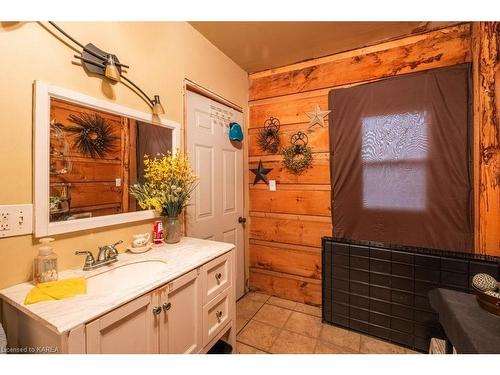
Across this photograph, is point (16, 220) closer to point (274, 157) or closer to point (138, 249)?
point (138, 249)

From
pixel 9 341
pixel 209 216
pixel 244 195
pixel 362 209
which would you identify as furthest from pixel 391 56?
pixel 9 341

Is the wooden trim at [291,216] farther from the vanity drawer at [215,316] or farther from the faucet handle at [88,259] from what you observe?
the faucet handle at [88,259]

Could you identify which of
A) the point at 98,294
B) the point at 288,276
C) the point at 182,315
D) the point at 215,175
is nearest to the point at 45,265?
the point at 98,294

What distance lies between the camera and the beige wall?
91cm

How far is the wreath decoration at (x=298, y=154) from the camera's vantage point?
2.24 meters

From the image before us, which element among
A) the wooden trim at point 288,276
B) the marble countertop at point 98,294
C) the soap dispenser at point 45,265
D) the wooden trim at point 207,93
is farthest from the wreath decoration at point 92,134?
the wooden trim at point 288,276

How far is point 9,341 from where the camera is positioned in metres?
0.87

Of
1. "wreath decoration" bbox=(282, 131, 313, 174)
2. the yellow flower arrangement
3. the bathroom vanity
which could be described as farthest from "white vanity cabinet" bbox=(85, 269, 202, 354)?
"wreath decoration" bbox=(282, 131, 313, 174)

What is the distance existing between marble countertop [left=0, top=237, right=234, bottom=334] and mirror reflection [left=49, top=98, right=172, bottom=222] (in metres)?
0.30

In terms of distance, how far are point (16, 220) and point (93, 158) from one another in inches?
17.1

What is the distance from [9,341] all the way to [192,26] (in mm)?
2194

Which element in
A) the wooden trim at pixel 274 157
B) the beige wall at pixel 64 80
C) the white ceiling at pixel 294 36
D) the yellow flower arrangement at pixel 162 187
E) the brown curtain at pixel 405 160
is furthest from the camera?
the wooden trim at pixel 274 157

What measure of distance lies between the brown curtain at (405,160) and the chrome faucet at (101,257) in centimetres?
181
